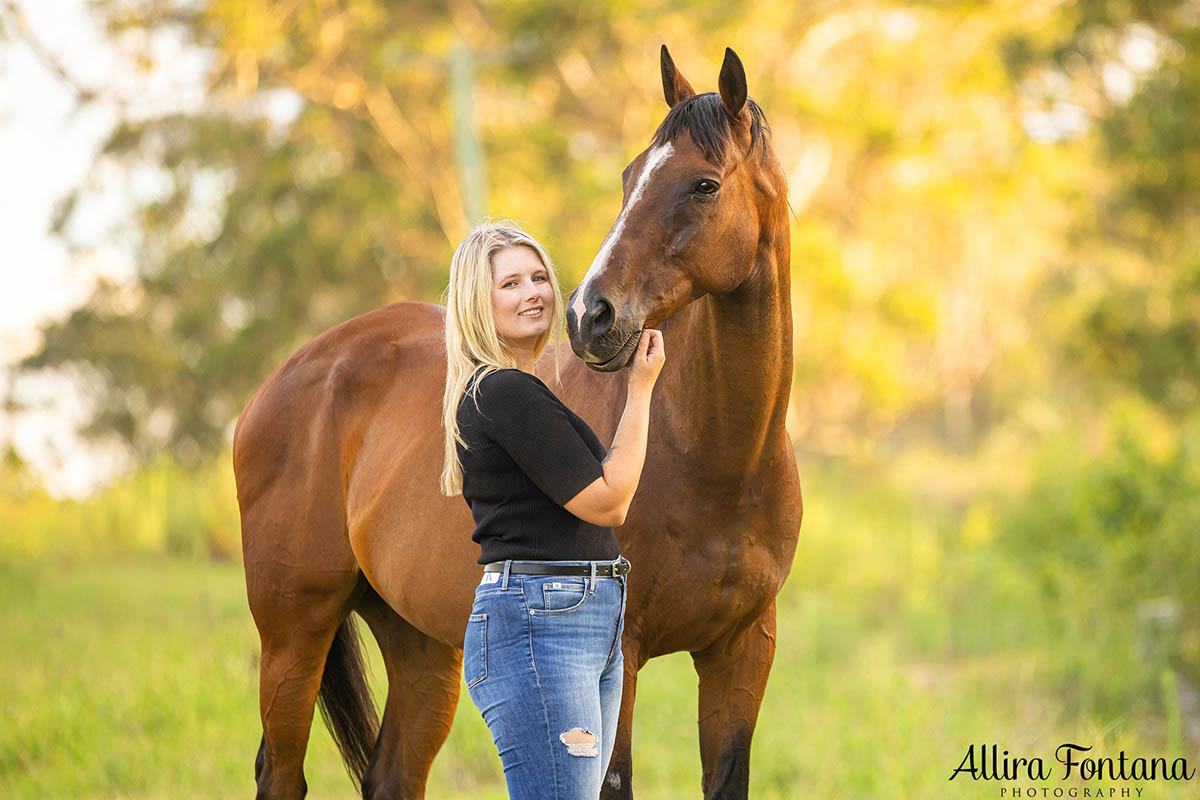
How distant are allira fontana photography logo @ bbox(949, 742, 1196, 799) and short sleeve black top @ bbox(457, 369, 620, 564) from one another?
3239 millimetres

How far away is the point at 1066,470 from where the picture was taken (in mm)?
10391

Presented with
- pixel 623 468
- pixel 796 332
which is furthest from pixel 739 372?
pixel 796 332

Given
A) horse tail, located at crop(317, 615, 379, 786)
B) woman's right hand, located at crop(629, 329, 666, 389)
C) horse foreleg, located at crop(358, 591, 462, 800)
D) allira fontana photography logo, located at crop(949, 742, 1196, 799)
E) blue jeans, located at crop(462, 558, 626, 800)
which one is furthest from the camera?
allira fontana photography logo, located at crop(949, 742, 1196, 799)

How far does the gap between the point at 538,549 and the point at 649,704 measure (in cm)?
525

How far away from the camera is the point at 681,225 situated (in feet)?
9.30

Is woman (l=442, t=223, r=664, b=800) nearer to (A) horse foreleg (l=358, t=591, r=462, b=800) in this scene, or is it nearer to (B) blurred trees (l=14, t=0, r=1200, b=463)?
(A) horse foreleg (l=358, t=591, r=462, b=800)

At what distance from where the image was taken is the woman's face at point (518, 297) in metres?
2.65

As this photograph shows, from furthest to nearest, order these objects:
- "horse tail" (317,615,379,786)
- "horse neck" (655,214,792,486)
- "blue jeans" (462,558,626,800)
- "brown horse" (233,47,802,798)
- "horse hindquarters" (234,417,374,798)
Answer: "horse tail" (317,615,379,786) < "horse hindquarters" (234,417,374,798) < "horse neck" (655,214,792,486) < "brown horse" (233,47,802,798) < "blue jeans" (462,558,626,800)

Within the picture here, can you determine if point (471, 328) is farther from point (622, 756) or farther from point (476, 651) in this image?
point (622, 756)

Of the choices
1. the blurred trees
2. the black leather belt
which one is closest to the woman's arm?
the black leather belt

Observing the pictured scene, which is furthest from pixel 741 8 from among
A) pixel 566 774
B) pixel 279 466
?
pixel 566 774

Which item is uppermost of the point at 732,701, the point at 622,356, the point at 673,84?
the point at 673,84

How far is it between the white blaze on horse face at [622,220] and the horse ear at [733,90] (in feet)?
0.65

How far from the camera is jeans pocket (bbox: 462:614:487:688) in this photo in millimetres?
2469
